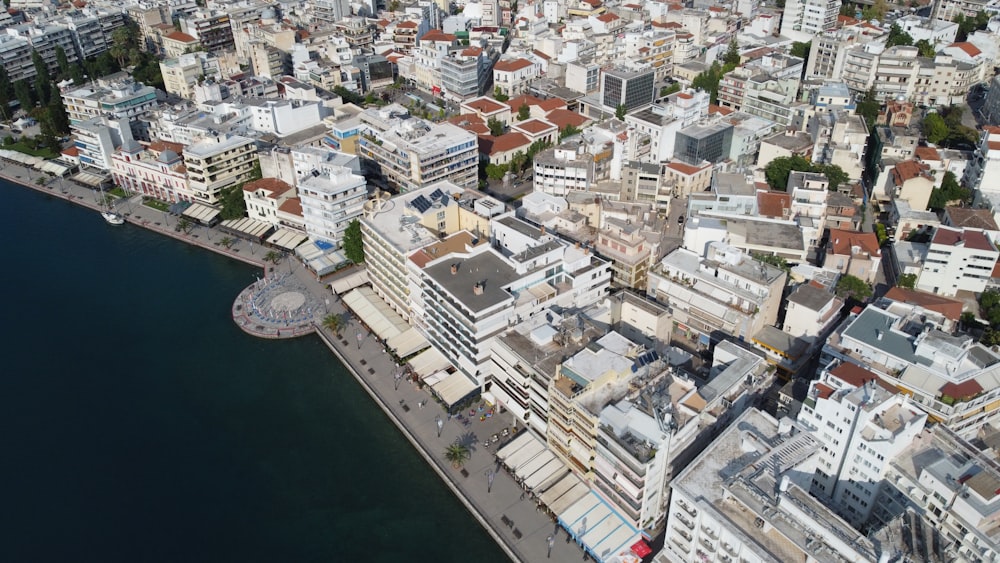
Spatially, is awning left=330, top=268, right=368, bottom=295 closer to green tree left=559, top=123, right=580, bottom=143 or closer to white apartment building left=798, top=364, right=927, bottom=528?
green tree left=559, top=123, right=580, bottom=143

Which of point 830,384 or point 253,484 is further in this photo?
point 253,484

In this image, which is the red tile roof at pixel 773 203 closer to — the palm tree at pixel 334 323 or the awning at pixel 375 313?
the awning at pixel 375 313

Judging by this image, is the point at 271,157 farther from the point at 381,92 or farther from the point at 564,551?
the point at 564,551

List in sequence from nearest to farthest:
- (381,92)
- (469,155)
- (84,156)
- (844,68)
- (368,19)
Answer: (469,155)
(84,156)
(844,68)
(381,92)
(368,19)

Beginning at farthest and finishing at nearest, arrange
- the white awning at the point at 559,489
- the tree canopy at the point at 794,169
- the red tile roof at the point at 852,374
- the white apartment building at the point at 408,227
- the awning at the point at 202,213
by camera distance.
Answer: the awning at the point at 202,213, the tree canopy at the point at 794,169, the white apartment building at the point at 408,227, the white awning at the point at 559,489, the red tile roof at the point at 852,374

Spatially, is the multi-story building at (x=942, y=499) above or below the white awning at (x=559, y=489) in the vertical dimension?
above

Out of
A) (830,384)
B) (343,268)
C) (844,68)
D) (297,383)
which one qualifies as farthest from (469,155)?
(844,68)

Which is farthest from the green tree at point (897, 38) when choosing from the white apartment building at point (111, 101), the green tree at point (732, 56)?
the white apartment building at point (111, 101)

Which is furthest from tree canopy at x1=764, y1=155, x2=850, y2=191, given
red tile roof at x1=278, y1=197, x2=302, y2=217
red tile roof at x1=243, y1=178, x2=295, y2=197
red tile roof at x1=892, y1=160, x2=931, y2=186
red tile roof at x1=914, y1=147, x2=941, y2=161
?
red tile roof at x1=243, y1=178, x2=295, y2=197
